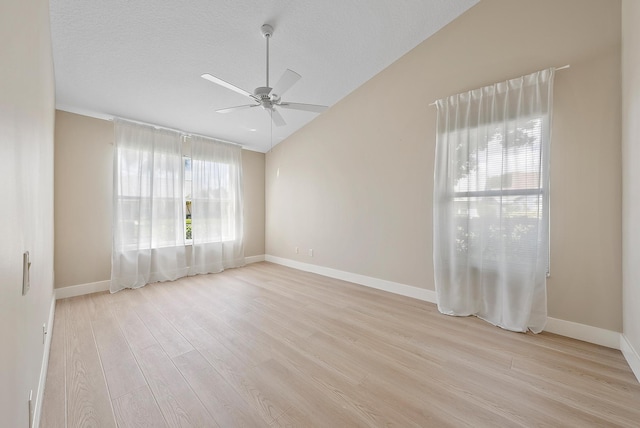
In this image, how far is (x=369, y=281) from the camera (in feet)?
12.5

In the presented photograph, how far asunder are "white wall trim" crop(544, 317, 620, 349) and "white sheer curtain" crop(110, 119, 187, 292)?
5.08 m

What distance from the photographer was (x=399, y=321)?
263 centimetres

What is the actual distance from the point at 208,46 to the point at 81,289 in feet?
12.1

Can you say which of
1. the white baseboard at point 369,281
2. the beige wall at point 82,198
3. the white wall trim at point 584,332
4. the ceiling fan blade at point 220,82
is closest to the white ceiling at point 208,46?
the beige wall at point 82,198

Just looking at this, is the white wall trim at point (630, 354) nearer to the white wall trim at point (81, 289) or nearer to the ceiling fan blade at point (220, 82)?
the ceiling fan blade at point (220, 82)

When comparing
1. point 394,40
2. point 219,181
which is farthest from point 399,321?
point 219,181

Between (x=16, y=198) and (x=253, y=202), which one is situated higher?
(x=253, y=202)

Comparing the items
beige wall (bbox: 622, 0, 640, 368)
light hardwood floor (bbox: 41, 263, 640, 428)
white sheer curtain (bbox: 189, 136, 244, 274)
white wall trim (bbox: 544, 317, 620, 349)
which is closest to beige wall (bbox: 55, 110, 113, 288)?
light hardwood floor (bbox: 41, 263, 640, 428)

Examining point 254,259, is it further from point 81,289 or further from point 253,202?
point 81,289

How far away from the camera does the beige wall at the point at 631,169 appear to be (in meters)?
1.74

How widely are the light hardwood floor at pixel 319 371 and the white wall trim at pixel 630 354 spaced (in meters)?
0.06

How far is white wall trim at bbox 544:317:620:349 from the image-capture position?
83.0 inches

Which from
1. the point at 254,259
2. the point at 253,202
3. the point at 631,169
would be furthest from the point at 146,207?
the point at 631,169

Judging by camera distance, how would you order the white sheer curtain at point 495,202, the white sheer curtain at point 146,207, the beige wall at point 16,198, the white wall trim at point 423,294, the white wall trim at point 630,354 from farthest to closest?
1. the white sheer curtain at point 146,207
2. the white sheer curtain at point 495,202
3. the white wall trim at point 423,294
4. the white wall trim at point 630,354
5. the beige wall at point 16,198
